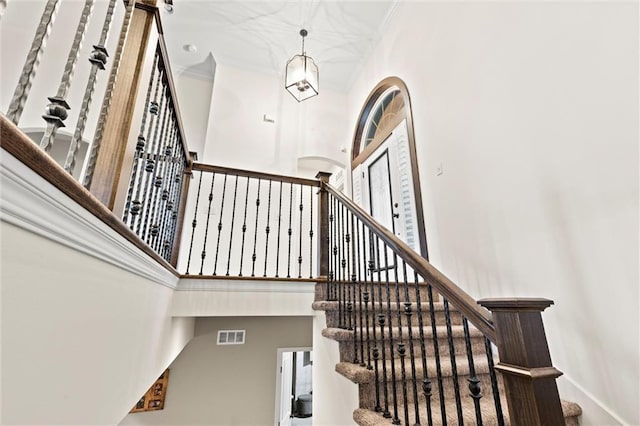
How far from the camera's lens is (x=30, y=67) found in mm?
638

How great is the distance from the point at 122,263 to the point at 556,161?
2.28 metres

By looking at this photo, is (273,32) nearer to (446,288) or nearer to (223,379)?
(446,288)

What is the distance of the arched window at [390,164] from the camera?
3221 millimetres

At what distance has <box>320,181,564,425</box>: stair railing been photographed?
0.84 m

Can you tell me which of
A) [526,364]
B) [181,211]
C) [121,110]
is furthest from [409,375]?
[181,211]

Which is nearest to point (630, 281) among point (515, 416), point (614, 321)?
point (614, 321)

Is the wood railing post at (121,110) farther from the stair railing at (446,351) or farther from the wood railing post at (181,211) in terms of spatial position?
the wood railing post at (181,211)

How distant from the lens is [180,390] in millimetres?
3641

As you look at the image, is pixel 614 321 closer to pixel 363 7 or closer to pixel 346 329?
pixel 346 329

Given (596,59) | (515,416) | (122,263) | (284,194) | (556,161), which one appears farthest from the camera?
(284,194)

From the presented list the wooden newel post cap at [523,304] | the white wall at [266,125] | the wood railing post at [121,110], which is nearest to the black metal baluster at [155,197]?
the wood railing post at [121,110]

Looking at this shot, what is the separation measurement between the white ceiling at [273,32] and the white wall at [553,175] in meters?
1.54

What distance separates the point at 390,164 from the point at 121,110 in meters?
3.08

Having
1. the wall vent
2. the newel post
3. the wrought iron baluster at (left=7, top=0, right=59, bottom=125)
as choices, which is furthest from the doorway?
the wrought iron baluster at (left=7, top=0, right=59, bottom=125)
